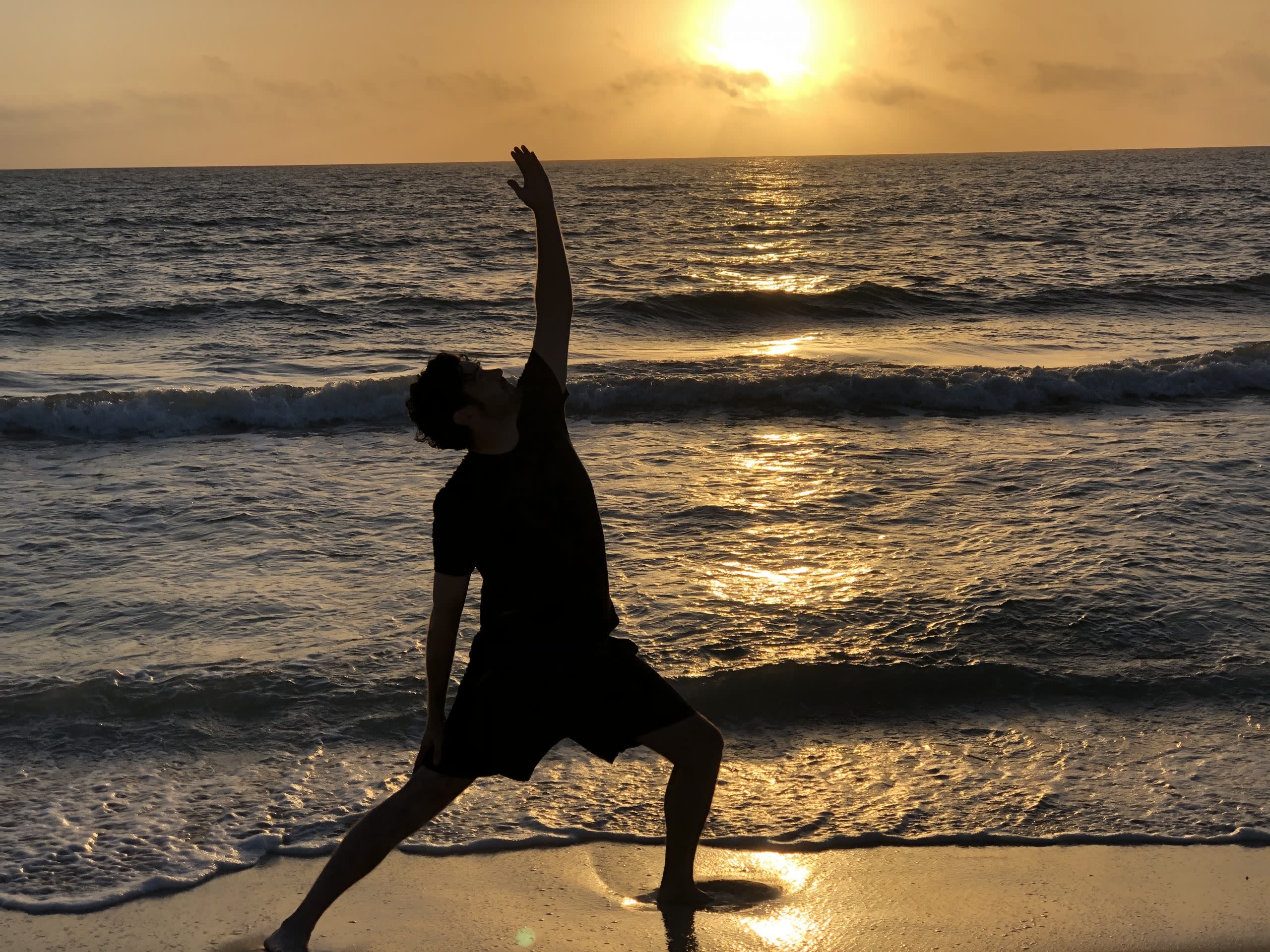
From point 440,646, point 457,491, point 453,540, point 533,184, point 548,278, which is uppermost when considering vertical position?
point 533,184

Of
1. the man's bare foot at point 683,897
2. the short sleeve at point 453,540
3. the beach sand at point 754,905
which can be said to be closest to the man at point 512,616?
the short sleeve at point 453,540

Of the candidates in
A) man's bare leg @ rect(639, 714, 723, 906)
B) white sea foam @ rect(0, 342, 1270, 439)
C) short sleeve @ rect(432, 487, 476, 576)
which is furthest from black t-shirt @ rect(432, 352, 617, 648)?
white sea foam @ rect(0, 342, 1270, 439)

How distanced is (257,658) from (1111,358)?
13.3 m

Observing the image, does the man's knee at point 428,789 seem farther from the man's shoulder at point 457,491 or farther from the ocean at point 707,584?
the man's shoulder at point 457,491

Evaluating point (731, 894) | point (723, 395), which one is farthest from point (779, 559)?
point (723, 395)

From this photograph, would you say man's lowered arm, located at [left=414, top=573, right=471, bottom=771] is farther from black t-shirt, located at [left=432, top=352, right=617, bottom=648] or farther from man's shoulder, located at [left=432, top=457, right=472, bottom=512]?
man's shoulder, located at [left=432, top=457, right=472, bottom=512]

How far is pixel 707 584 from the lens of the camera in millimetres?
6039

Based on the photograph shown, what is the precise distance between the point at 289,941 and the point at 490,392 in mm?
1534

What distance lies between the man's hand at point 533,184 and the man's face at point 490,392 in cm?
50

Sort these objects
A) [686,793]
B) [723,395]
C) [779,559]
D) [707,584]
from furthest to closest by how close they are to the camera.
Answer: [723,395] < [779,559] < [707,584] < [686,793]

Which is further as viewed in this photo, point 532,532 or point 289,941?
point 289,941

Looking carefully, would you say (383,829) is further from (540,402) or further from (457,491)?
(540,402)

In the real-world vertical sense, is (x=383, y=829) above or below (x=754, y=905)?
above

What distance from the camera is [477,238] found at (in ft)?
110
